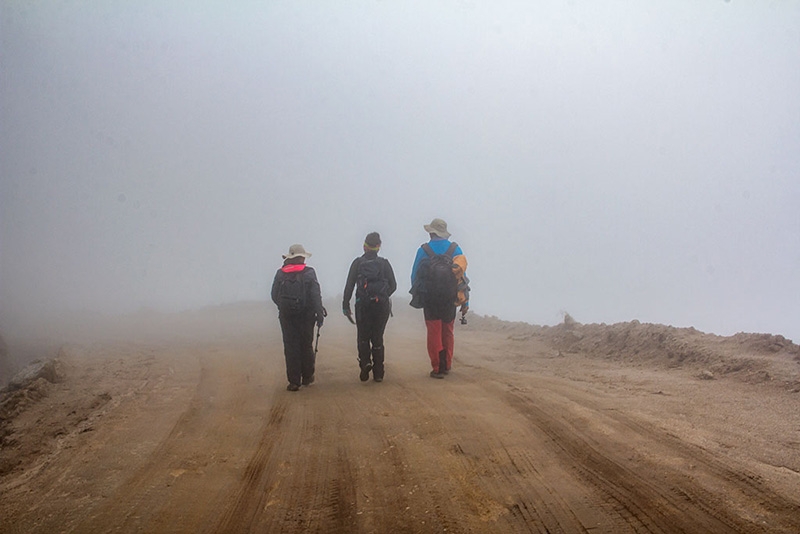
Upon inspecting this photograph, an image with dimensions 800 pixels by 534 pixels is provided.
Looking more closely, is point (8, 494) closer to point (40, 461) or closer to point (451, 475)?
point (40, 461)

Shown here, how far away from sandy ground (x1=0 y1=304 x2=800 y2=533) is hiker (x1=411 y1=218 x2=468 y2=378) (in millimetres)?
527

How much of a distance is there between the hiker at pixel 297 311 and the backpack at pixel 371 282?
2.14 ft

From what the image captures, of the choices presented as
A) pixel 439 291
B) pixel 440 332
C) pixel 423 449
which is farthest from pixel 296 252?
pixel 423 449

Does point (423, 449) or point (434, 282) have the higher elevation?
point (434, 282)

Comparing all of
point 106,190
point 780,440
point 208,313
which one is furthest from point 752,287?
point 106,190

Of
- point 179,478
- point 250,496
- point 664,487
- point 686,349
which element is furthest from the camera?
point 686,349

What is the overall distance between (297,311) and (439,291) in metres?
2.14

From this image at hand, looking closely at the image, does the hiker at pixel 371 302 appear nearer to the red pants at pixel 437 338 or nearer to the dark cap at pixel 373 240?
the dark cap at pixel 373 240

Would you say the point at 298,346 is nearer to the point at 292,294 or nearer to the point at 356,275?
the point at 292,294

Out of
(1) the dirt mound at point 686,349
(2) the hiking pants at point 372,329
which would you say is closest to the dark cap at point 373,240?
(2) the hiking pants at point 372,329

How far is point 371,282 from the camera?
7.83m

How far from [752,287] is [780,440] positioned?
180m

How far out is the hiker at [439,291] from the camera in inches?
314

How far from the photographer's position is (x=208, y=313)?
93.6 ft
